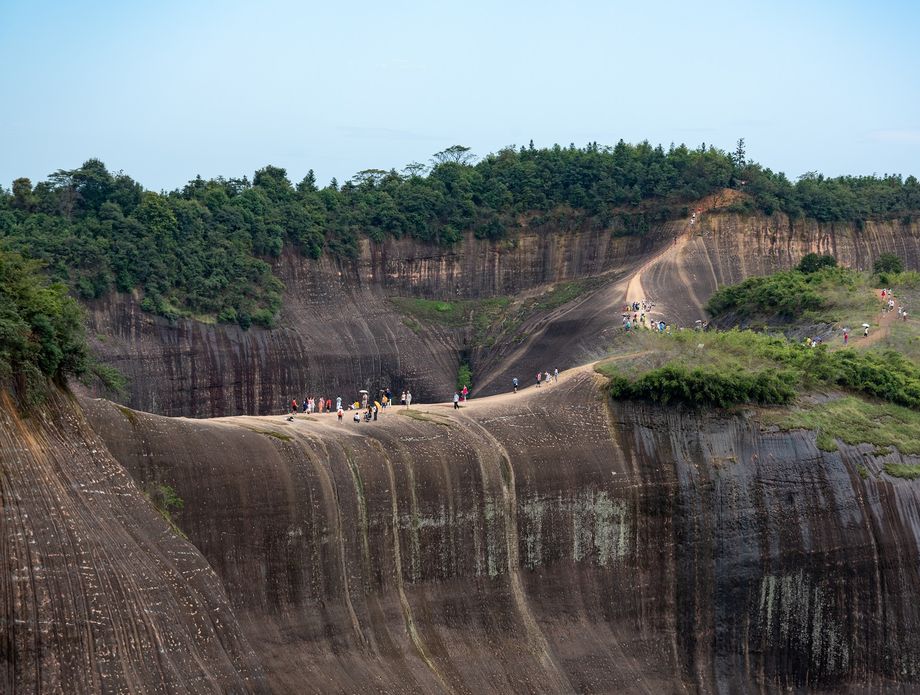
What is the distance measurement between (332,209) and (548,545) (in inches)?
1791

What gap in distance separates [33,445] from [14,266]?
4638 millimetres

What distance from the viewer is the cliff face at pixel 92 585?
26.3 m

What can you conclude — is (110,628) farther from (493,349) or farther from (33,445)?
(493,349)

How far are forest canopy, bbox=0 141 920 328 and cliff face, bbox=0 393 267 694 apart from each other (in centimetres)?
3433

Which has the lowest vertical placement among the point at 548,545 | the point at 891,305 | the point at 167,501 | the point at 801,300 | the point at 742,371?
the point at 548,545

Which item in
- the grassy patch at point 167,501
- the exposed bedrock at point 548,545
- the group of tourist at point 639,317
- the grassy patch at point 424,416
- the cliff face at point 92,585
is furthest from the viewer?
the group of tourist at point 639,317

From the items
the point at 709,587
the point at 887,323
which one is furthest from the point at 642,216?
the point at 709,587

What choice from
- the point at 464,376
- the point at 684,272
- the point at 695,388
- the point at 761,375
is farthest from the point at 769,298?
the point at 695,388

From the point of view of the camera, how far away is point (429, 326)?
74.9m

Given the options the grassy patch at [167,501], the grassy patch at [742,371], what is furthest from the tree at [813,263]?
the grassy patch at [167,501]

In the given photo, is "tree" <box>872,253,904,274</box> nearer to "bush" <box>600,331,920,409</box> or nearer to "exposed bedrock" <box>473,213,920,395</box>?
"exposed bedrock" <box>473,213,920,395</box>

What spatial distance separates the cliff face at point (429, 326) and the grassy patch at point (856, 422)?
1633 centimetres

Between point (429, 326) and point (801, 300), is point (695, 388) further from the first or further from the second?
point (429, 326)

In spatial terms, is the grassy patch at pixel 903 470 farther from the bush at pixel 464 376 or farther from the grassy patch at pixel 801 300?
the bush at pixel 464 376
